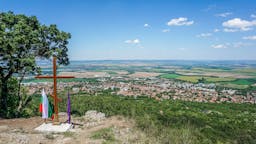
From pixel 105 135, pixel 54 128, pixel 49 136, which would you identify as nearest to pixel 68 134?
pixel 49 136

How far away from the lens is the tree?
565 inches

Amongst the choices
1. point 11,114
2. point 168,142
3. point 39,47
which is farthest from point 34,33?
point 168,142

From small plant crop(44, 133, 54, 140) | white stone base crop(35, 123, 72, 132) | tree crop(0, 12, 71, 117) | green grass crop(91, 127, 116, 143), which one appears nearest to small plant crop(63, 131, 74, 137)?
white stone base crop(35, 123, 72, 132)

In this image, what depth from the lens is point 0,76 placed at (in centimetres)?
1659

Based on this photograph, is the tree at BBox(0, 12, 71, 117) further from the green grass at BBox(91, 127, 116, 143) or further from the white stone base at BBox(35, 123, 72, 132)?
the green grass at BBox(91, 127, 116, 143)

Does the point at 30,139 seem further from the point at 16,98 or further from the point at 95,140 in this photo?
the point at 16,98

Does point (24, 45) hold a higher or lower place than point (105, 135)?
higher

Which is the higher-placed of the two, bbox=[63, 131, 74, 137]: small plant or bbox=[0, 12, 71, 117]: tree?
bbox=[0, 12, 71, 117]: tree

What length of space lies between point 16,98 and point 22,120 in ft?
21.8

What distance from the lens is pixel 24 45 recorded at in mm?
15078

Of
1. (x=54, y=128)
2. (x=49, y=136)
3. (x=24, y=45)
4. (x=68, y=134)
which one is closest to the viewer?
(x=49, y=136)

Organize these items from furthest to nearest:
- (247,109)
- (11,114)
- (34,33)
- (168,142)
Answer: (247,109) → (11,114) → (34,33) → (168,142)

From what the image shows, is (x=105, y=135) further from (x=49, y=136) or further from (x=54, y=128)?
(x=54, y=128)

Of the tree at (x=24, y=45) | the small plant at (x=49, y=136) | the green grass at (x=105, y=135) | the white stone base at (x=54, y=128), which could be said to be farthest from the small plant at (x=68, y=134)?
the tree at (x=24, y=45)
